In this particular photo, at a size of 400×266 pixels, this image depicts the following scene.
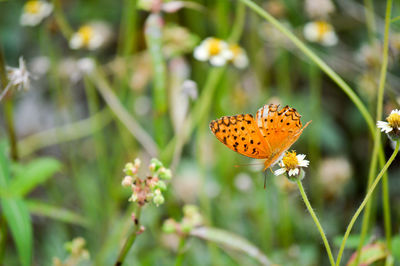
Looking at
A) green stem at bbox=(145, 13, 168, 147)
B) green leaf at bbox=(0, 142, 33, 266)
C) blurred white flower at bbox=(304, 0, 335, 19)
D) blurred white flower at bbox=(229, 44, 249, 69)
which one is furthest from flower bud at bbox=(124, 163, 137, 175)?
blurred white flower at bbox=(304, 0, 335, 19)

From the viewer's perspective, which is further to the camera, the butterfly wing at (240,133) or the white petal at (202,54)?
the white petal at (202,54)

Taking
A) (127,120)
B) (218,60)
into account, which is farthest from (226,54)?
(127,120)

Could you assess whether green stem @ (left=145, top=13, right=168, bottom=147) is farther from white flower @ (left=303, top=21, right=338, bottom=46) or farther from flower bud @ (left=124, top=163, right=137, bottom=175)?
white flower @ (left=303, top=21, right=338, bottom=46)

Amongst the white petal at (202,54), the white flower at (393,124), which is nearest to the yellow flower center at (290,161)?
the white flower at (393,124)

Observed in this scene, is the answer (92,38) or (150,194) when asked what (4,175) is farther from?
(92,38)

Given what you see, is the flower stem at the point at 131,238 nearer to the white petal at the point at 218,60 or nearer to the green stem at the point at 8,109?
the green stem at the point at 8,109

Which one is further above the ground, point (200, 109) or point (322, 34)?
point (322, 34)

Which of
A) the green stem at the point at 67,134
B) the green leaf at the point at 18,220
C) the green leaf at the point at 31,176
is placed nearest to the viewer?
the green leaf at the point at 18,220

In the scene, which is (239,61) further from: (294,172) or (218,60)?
(294,172)
